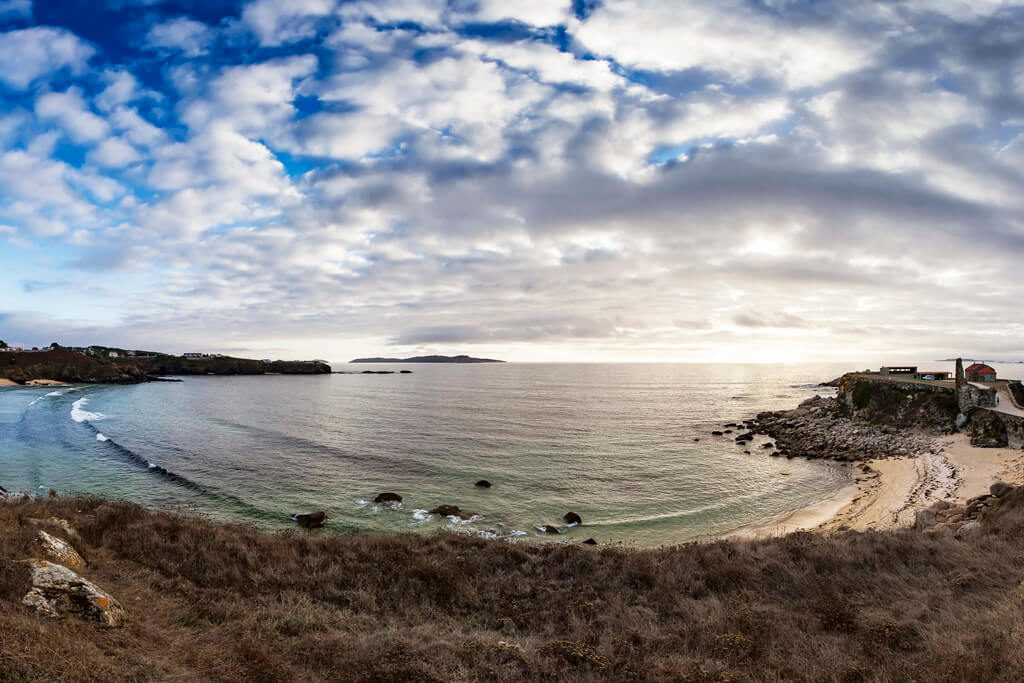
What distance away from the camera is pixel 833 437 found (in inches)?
2050

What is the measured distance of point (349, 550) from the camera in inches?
600

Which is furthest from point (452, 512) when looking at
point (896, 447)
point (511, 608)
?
point (896, 447)

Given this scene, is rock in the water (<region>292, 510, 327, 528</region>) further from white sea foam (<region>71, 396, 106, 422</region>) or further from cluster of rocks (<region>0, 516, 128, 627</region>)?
white sea foam (<region>71, 396, 106, 422</region>)

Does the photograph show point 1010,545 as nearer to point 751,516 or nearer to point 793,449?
point 751,516

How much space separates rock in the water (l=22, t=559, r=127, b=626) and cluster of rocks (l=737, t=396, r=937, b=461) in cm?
5073

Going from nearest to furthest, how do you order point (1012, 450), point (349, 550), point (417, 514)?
point (349, 550), point (417, 514), point (1012, 450)

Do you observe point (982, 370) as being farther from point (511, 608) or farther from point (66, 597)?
point (66, 597)

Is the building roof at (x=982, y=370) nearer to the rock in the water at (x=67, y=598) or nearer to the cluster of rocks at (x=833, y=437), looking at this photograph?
the cluster of rocks at (x=833, y=437)

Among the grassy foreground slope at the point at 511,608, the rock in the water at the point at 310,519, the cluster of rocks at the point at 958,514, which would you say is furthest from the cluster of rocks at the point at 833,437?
the rock in the water at the point at 310,519

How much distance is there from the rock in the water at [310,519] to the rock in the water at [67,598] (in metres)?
16.6

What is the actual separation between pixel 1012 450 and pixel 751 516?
27.7 m

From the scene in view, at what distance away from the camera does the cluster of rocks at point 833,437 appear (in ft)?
145

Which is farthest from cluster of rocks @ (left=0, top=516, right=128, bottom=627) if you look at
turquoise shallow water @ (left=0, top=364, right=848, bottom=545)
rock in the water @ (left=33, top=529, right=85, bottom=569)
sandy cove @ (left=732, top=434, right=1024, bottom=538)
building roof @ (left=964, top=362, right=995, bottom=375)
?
building roof @ (left=964, top=362, right=995, bottom=375)

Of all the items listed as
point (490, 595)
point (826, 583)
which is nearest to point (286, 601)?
point (490, 595)
